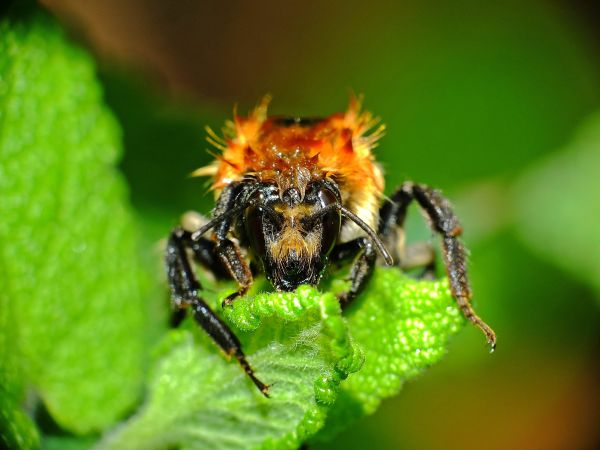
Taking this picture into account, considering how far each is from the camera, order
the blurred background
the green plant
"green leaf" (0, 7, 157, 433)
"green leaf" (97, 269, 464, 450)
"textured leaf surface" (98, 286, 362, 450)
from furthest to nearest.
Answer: the blurred background → "green leaf" (0, 7, 157, 433) → the green plant → "green leaf" (97, 269, 464, 450) → "textured leaf surface" (98, 286, 362, 450)

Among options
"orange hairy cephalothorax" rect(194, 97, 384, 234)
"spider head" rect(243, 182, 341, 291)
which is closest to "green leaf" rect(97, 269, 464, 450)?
"spider head" rect(243, 182, 341, 291)

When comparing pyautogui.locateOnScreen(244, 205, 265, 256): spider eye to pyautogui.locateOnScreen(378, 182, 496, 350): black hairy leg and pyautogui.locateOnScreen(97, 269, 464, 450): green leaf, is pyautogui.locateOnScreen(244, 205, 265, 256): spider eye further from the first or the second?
pyautogui.locateOnScreen(378, 182, 496, 350): black hairy leg

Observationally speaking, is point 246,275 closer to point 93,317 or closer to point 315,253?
point 315,253

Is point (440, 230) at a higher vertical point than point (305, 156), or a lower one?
lower

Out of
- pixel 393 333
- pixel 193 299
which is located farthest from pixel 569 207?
pixel 193 299

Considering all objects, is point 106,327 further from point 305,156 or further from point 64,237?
point 305,156
